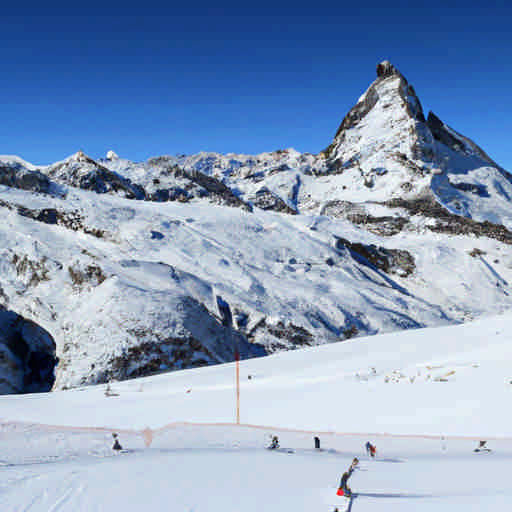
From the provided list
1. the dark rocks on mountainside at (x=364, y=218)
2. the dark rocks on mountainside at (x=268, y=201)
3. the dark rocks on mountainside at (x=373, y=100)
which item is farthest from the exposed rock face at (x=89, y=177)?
the dark rocks on mountainside at (x=373, y=100)

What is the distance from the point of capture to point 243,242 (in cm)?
3672

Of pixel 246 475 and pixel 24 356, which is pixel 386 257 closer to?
pixel 24 356

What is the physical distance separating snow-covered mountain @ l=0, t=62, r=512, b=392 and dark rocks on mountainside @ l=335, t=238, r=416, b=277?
0.16m

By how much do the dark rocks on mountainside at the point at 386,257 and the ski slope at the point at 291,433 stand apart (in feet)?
85.3

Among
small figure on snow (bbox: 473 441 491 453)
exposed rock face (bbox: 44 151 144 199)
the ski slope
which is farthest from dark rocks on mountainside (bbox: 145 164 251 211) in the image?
small figure on snow (bbox: 473 441 491 453)

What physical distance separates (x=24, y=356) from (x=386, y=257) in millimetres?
33945

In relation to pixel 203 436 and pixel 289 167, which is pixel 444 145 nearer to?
pixel 289 167

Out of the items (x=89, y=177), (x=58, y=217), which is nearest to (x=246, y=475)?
(x=58, y=217)

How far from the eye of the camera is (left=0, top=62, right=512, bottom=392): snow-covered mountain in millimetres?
22281

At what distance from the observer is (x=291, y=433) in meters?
10.7

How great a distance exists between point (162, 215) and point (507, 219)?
56.4 metres

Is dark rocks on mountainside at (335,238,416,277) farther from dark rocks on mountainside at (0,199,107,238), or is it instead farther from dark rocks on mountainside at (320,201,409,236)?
dark rocks on mountainside at (0,199,107,238)

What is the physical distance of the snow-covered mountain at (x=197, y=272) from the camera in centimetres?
2228

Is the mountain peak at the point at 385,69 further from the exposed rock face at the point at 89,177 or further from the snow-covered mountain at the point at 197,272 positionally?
the exposed rock face at the point at 89,177
